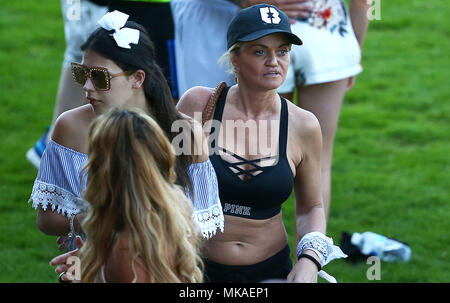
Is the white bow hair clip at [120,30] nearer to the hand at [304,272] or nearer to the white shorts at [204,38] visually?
the hand at [304,272]

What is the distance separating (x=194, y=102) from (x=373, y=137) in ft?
12.7

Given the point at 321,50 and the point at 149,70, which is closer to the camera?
the point at 149,70

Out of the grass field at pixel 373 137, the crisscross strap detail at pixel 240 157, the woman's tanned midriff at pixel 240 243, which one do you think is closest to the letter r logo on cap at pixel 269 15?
the crisscross strap detail at pixel 240 157

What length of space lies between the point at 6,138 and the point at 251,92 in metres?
3.92

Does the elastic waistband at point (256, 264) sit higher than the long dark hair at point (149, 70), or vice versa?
the long dark hair at point (149, 70)

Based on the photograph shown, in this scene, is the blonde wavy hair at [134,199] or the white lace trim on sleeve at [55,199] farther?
the white lace trim on sleeve at [55,199]

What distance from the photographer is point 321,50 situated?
4.50 m

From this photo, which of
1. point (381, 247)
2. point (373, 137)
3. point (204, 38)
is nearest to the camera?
point (204, 38)

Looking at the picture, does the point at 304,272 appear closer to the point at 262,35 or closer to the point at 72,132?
the point at 262,35

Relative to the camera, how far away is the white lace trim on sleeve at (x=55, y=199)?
3.13m

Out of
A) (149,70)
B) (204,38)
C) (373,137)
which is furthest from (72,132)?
(373,137)

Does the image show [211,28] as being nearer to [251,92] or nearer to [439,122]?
[251,92]

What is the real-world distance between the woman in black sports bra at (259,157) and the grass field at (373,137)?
1588 mm
